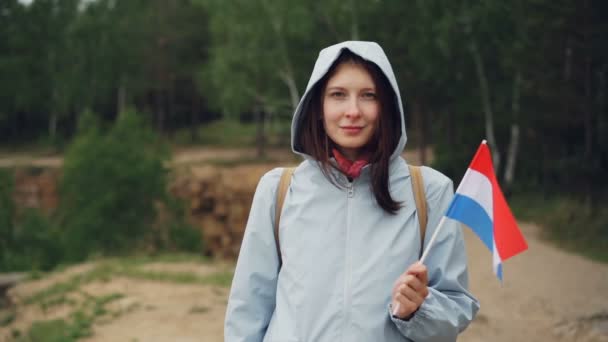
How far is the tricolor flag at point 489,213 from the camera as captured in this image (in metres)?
2.24

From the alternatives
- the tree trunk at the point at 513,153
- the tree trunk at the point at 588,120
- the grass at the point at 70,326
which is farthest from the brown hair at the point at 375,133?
the tree trunk at the point at 513,153

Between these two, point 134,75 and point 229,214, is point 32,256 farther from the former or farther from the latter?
point 134,75

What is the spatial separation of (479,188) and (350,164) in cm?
39

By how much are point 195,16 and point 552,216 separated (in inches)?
1017

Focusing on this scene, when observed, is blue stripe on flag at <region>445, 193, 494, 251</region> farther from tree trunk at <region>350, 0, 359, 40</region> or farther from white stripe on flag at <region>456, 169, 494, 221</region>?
tree trunk at <region>350, 0, 359, 40</region>

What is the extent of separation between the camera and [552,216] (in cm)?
1477

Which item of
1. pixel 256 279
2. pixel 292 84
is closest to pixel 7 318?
pixel 256 279

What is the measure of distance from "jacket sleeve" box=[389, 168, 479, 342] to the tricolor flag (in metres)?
0.07

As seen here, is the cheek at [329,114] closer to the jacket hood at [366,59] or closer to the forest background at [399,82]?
the jacket hood at [366,59]

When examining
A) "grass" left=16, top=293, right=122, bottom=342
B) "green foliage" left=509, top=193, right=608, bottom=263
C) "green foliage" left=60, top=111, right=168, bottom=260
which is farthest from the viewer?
"green foliage" left=60, top=111, right=168, bottom=260

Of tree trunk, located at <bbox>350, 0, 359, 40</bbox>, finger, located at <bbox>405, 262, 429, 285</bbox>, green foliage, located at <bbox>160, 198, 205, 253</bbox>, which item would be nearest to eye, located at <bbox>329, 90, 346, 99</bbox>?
finger, located at <bbox>405, 262, 429, 285</bbox>

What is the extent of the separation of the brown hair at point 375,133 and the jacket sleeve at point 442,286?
5.6 inches

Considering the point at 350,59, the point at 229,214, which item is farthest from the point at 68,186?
the point at 350,59

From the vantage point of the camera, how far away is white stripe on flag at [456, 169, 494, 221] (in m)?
2.25
